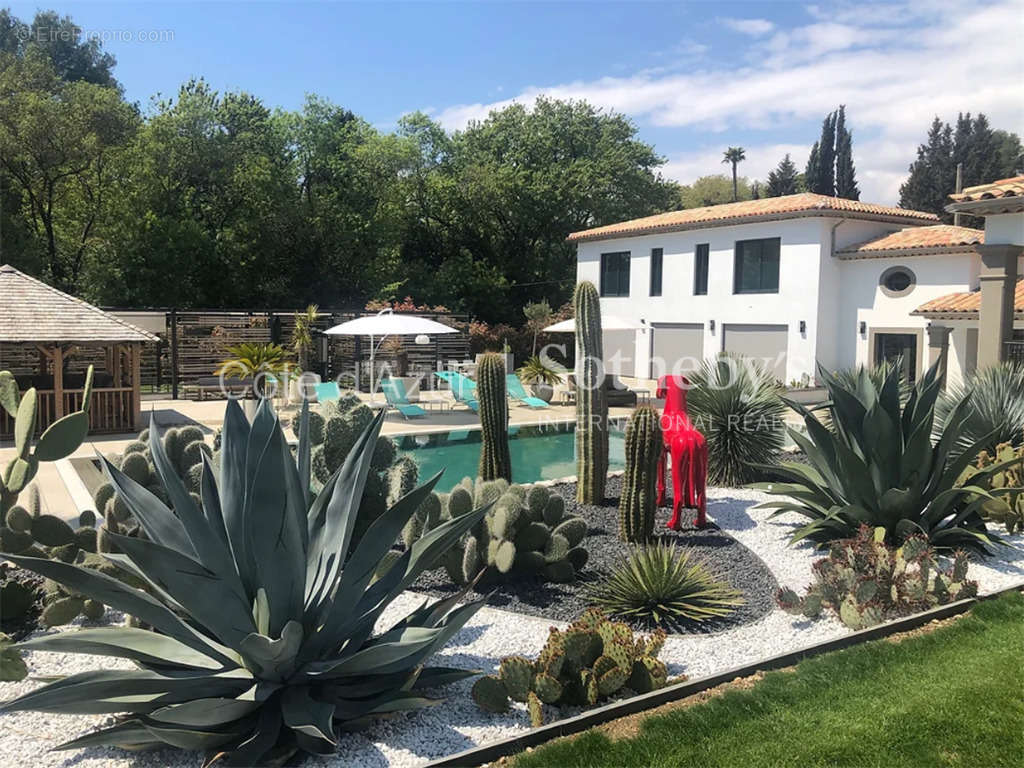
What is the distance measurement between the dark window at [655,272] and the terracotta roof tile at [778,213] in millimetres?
964

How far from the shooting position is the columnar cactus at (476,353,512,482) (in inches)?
382

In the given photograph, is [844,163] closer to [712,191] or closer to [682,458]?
[712,191]

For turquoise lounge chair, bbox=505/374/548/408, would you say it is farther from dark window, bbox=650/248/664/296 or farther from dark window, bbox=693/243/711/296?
dark window, bbox=650/248/664/296

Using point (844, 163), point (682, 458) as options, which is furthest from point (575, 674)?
point (844, 163)

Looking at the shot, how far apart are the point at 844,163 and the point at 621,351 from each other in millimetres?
30067

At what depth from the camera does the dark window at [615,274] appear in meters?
30.8

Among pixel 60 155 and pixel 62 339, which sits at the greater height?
pixel 60 155

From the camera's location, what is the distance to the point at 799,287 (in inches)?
948

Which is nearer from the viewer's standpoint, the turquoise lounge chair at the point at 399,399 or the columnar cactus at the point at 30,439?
the columnar cactus at the point at 30,439

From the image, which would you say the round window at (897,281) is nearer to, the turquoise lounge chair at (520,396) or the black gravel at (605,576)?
the turquoise lounge chair at (520,396)

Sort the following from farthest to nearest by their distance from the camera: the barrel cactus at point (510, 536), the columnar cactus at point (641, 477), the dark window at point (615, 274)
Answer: the dark window at point (615, 274) < the columnar cactus at point (641, 477) < the barrel cactus at point (510, 536)

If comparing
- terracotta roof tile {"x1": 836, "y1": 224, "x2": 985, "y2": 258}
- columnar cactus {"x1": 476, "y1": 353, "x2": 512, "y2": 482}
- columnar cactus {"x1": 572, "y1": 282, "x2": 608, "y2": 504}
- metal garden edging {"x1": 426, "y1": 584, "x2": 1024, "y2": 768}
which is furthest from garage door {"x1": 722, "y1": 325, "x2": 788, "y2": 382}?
metal garden edging {"x1": 426, "y1": 584, "x2": 1024, "y2": 768}

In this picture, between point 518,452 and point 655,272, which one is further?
point 655,272

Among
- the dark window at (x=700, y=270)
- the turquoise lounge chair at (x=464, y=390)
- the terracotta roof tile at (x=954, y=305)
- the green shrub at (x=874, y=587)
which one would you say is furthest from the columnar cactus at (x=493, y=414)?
the dark window at (x=700, y=270)
